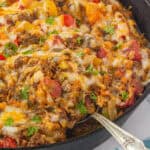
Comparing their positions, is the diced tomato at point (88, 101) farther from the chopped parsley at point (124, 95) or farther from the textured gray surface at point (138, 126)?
the textured gray surface at point (138, 126)

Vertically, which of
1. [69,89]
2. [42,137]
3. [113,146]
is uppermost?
[69,89]

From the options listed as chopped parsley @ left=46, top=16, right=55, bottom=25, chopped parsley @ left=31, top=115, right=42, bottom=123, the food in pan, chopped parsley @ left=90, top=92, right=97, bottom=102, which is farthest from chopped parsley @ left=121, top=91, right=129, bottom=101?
chopped parsley @ left=46, top=16, right=55, bottom=25

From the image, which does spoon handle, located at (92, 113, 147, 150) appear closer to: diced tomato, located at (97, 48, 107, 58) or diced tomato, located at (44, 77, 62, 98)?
diced tomato, located at (44, 77, 62, 98)

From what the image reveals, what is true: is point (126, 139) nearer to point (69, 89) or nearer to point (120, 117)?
point (120, 117)

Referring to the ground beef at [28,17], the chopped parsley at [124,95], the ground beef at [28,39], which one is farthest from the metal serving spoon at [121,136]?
the ground beef at [28,17]

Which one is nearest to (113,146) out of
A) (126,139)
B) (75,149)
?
(75,149)

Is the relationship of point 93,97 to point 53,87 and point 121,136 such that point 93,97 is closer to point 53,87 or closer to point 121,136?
point 53,87

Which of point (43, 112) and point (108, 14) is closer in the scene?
point (43, 112)
